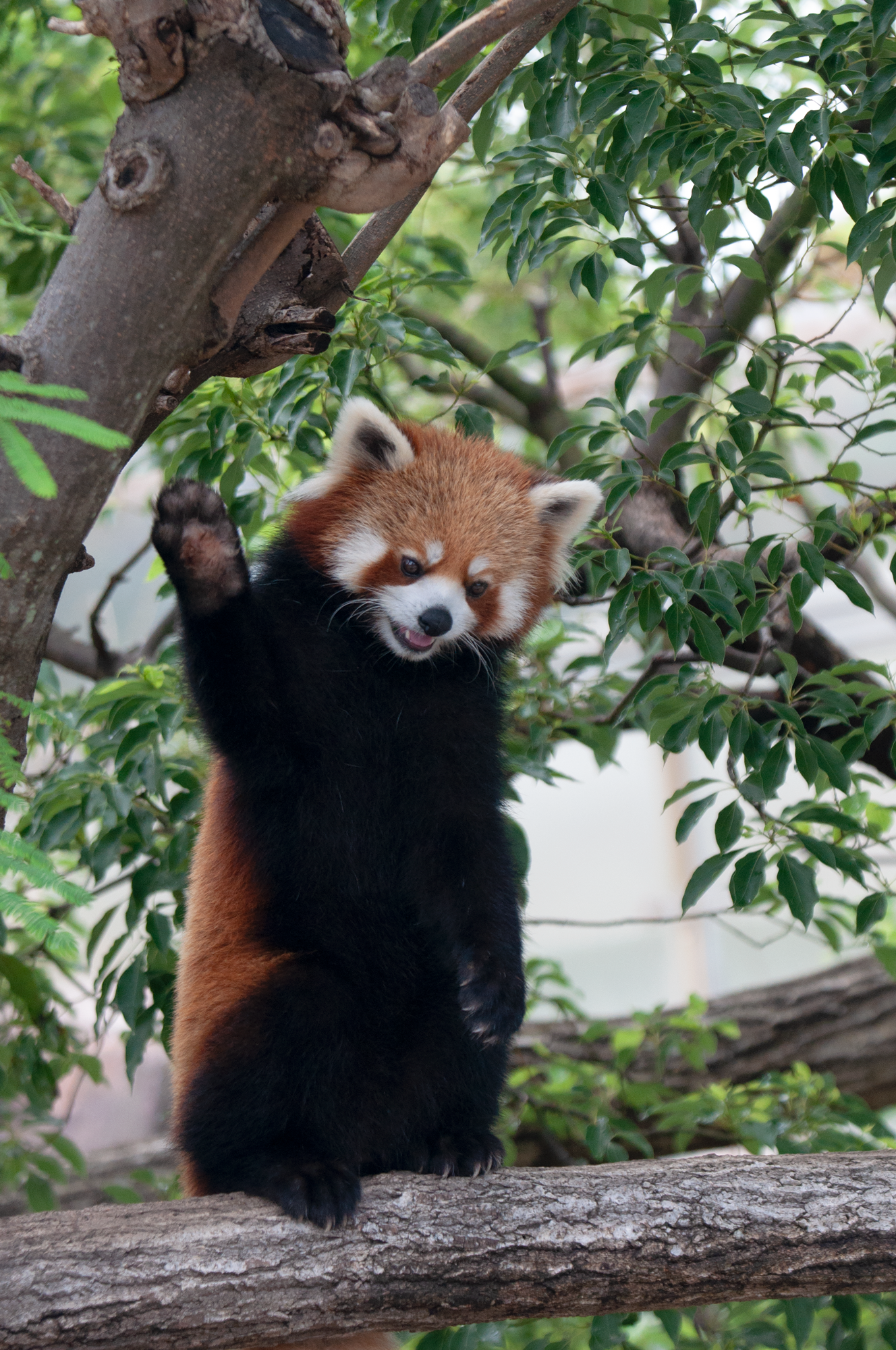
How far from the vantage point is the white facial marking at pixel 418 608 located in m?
2.35

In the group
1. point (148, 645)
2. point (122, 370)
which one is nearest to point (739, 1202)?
point (122, 370)

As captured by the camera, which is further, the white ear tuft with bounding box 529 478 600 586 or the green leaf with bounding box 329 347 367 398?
the white ear tuft with bounding box 529 478 600 586

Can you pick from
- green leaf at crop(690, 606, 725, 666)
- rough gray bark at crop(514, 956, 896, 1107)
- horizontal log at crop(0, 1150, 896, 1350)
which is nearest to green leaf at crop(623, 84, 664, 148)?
green leaf at crop(690, 606, 725, 666)

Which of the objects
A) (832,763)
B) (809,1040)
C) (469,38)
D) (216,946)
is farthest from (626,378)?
(809,1040)

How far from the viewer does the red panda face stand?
2.39 m

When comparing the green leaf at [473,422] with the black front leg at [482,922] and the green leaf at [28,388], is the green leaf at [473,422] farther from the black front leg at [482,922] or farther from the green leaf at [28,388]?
the green leaf at [28,388]

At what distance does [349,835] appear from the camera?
2.27 m

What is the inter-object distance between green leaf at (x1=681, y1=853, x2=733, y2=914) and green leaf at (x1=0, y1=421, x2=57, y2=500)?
1623 millimetres

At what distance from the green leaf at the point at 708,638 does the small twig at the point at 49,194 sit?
4.20 feet

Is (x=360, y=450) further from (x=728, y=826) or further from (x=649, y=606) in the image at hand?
(x=728, y=826)

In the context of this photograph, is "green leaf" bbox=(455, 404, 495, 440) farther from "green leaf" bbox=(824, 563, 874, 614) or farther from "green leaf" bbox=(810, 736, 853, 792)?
"green leaf" bbox=(810, 736, 853, 792)

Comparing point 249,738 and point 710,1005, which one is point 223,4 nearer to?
point 249,738

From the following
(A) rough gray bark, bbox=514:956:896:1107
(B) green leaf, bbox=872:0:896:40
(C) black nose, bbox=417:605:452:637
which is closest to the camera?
(B) green leaf, bbox=872:0:896:40

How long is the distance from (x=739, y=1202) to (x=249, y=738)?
118 cm
